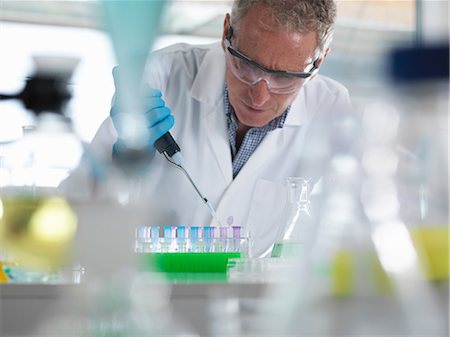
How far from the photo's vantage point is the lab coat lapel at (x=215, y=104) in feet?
7.60

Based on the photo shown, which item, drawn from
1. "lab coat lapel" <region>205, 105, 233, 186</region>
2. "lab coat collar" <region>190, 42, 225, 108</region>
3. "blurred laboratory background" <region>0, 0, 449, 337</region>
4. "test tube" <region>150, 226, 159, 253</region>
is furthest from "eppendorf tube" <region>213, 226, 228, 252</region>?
"lab coat collar" <region>190, 42, 225, 108</region>

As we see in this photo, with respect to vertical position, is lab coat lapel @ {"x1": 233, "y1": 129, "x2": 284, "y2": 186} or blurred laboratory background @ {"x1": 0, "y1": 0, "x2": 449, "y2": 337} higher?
lab coat lapel @ {"x1": 233, "y1": 129, "x2": 284, "y2": 186}

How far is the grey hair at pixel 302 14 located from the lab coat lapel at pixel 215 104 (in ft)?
1.11

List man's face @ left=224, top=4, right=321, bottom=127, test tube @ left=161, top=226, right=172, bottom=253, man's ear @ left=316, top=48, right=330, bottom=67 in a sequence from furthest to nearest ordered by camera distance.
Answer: man's ear @ left=316, top=48, right=330, bottom=67, man's face @ left=224, top=4, right=321, bottom=127, test tube @ left=161, top=226, right=172, bottom=253

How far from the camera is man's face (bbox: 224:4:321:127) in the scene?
1967 millimetres

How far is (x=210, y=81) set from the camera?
94.7 inches

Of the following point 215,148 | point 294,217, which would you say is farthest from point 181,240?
point 215,148

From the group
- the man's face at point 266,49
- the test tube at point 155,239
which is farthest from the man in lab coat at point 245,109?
the test tube at point 155,239

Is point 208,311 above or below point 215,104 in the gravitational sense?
below

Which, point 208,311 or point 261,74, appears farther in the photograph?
point 261,74

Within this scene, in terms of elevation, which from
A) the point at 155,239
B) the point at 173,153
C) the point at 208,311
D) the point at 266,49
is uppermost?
the point at 266,49

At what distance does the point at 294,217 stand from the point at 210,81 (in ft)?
3.45

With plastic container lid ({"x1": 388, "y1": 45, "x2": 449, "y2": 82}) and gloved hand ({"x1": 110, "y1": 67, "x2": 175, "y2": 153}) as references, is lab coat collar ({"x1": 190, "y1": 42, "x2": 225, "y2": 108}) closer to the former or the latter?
gloved hand ({"x1": 110, "y1": 67, "x2": 175, "y2": 153})

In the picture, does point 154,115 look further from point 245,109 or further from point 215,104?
point 215,104
